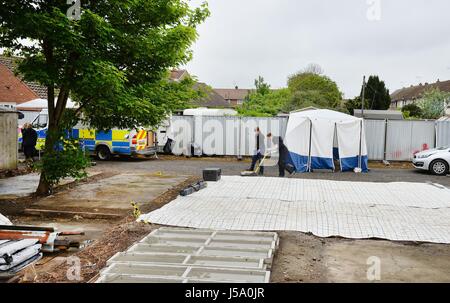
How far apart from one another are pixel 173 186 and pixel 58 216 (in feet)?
13.2

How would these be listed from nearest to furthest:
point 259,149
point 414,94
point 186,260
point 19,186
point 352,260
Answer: point 186,260, point 352,260, point 19,186, point 259,149, point 414,94

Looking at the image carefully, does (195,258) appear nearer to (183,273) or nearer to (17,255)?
(183,273)

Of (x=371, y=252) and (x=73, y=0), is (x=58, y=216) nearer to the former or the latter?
(x=73, y=0)

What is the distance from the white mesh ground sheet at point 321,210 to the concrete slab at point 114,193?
133 cm

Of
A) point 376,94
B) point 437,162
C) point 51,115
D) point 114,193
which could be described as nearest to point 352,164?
point 437,162

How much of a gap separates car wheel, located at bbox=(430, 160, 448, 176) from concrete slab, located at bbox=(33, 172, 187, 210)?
9.85 meters

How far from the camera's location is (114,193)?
448 inches

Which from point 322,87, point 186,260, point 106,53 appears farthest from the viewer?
point 322,87

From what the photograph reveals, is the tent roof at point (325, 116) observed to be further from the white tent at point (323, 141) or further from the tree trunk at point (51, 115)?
the tree trunk at point (51, 115)

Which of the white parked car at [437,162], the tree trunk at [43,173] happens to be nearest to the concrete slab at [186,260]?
the tree trunk at [43,173]

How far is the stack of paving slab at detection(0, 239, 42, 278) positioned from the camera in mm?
5461

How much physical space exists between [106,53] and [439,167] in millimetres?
13403
